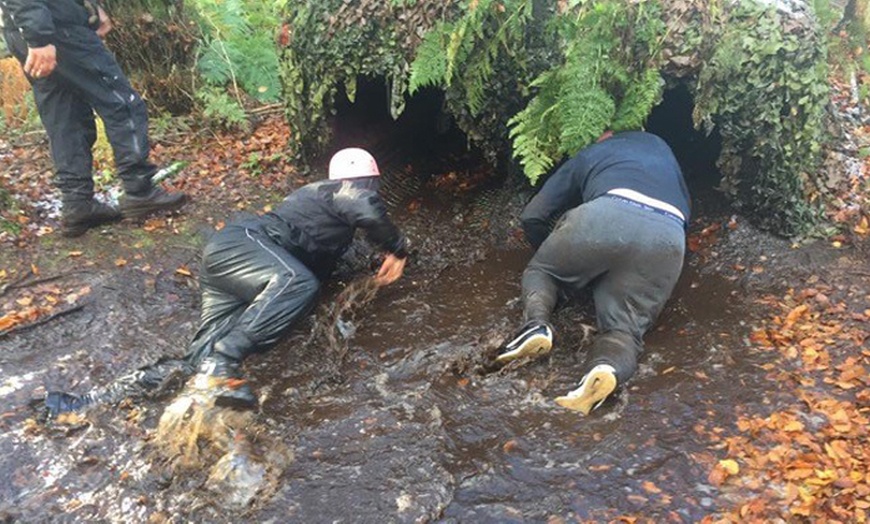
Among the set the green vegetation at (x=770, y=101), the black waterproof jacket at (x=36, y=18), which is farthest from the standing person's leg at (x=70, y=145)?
the green vegetation at (x=770, y=101)

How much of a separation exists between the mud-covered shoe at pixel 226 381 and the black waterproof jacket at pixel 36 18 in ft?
9.37

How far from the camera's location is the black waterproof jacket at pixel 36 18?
493 centimetres

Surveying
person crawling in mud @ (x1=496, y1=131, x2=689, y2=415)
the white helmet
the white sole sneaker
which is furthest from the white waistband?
the white helmet

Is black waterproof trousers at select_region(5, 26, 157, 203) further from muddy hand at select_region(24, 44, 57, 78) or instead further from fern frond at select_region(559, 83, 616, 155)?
fern frond at select_region(559, 83, 616, 155)

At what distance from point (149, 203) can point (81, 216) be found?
56 cm

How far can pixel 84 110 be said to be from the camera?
5785mm

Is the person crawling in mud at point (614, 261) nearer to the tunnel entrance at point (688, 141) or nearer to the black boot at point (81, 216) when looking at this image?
the tunnel entrance at point (688, 141)

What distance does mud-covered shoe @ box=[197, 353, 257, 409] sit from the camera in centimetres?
384

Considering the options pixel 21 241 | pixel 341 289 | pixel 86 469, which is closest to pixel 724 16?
pixel 341 289

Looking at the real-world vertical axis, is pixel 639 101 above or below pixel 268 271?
above

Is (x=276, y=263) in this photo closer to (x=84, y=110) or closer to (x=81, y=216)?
(x=81, y=216)

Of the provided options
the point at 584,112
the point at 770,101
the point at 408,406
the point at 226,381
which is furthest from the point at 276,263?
the point at 770,101

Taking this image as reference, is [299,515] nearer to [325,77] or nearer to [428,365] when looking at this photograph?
[428,365]

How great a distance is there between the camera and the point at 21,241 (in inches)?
225
